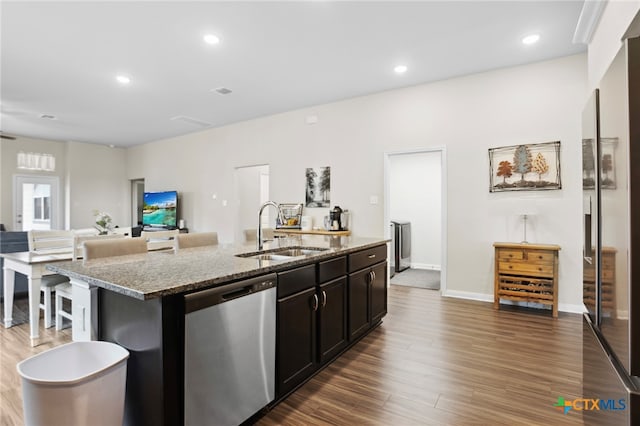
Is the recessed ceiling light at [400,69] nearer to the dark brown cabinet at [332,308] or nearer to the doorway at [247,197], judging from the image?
the dark brown cabinet at [332,308]

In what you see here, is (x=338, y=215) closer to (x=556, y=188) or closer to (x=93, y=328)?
(x=556, y=188)

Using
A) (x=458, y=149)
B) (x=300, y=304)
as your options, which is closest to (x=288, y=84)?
(x=458, y=149)

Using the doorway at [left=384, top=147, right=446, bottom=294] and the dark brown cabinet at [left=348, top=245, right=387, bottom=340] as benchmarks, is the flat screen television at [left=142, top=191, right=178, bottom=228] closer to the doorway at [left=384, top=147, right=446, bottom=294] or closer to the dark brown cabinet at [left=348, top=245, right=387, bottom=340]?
the doorway at [left=384, top=147, right=446, bottom=294]

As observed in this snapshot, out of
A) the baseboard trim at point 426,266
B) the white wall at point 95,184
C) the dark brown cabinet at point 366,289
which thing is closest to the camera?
the dark brown cabinet at point 366,289

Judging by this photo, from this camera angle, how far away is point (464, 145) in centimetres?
427

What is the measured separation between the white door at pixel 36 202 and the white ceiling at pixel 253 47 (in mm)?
3277

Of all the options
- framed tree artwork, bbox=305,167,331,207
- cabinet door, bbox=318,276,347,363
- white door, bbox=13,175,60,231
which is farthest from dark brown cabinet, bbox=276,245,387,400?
white door, bbox=13,175,60,231

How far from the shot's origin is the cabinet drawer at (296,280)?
1.88m

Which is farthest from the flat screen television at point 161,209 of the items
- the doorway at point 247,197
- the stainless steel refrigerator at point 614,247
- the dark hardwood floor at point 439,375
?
the stainless steel refrigerator at point 614,247

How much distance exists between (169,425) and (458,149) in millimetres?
4225

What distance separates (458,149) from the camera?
431 centimetres

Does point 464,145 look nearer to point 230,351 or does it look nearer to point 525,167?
point 525,167

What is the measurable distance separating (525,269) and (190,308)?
3.64 meters

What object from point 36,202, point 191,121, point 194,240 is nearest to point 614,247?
point 194,240
